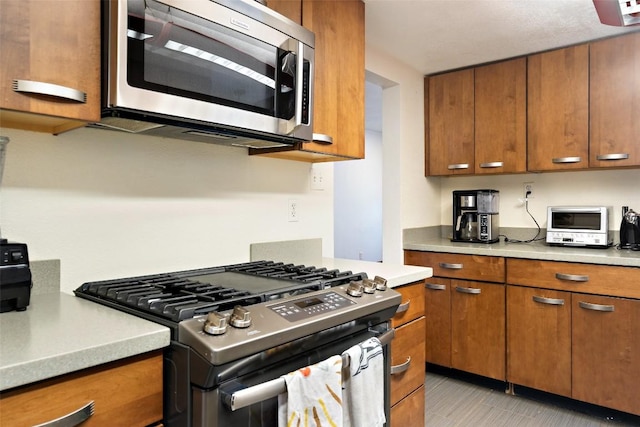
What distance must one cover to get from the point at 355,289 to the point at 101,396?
29.1 inches

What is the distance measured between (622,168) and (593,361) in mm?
1200

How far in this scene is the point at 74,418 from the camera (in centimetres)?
77

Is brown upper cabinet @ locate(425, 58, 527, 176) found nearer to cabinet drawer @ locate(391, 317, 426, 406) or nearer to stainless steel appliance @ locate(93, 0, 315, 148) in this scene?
cabinet drawer @ locate(391, 317, 426, 406)

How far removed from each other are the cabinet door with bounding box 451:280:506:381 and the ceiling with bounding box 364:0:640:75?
149cm

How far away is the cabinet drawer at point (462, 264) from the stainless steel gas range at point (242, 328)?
139cm

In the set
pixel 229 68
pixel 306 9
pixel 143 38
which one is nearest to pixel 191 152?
pixel 229 68

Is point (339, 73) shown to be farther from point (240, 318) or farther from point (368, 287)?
point (240, 318)

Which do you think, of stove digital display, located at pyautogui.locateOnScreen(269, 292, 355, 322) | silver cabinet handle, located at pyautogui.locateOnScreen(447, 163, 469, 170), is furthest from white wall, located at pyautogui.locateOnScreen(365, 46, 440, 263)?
stove digital display, located at pyautogui.locateOnScreen(269, 292, 355, 322)

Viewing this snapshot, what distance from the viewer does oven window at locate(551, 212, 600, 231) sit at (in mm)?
2568

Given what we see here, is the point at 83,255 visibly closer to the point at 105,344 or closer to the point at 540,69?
the point at 105,344

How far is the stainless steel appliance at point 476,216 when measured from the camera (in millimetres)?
2861

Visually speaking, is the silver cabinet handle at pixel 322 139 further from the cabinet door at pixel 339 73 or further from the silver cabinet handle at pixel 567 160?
the silver cabinet handle at pixel 567 160

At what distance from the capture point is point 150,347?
0.89 meters

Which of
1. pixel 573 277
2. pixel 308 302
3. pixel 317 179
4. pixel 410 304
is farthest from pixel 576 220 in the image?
pixel 308 302
